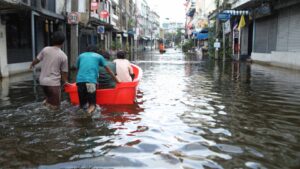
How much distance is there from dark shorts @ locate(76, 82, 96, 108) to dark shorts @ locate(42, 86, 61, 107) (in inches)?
16.7

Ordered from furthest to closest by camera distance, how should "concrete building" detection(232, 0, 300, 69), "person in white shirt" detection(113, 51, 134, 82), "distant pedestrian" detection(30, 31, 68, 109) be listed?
"concrete building" detection(232, 0, 300, 69), "person in white shirt" detection(113, 51, 134, 82), "distant pedestrian" detection(30, 31, 68, 109)

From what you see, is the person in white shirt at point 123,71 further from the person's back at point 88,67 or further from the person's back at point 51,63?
the person's back at point 51,63

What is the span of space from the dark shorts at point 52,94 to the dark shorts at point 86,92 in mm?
425

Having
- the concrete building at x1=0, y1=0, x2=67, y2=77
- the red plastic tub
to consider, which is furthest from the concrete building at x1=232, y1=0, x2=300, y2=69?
the red plastic tub

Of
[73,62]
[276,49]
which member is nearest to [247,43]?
[276,49]

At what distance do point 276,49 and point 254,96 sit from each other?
16.1 metres

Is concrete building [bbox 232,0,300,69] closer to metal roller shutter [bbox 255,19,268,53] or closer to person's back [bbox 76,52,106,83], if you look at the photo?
metal roller shutter [bbox 255,19,268,53]

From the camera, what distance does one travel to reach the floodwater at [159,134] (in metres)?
4.80

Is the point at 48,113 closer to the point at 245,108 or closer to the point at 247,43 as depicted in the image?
the point at 245,108

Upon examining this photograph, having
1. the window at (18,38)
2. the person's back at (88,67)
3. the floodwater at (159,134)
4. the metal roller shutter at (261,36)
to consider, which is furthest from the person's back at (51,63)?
the metal roller shutter at (261,36)

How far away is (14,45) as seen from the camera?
1961cm

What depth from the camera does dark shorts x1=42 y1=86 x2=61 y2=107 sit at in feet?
24.3

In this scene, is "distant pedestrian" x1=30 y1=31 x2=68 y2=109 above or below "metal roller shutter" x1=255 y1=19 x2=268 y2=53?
below

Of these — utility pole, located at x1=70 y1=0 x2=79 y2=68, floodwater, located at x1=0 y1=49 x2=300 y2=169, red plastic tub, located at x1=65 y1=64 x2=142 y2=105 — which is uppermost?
utility pole, located at x1=70 y1=0 x2=79 y2=68
